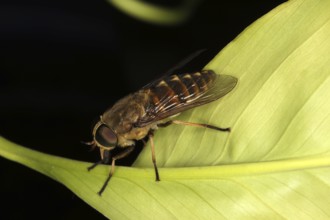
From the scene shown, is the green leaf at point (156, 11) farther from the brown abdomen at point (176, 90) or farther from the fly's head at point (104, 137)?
the fly's head at point (104, 137)

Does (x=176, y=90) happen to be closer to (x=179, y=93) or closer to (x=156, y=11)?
(x=179, y=93)

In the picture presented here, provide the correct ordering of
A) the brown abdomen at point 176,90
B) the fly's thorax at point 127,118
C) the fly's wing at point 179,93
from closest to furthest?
the fly's wing at point 179,93
the brown abdomen at point 176,90
the fly's thorax at point 127,118

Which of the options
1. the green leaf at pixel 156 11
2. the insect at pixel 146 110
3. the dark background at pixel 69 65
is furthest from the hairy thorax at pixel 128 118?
the green leaf at pixel 156 11

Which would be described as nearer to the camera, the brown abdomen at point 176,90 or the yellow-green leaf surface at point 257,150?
the yellow-green leaf surface at point 257,150

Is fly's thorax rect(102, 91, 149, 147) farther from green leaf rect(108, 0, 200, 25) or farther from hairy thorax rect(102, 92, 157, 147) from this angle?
green leaf rect(108, 0, 200, 25)

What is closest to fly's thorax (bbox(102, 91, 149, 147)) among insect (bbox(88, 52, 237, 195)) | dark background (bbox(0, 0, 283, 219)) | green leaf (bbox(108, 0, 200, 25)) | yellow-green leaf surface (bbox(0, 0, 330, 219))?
insect (bbox(88, 52, 237, 195))

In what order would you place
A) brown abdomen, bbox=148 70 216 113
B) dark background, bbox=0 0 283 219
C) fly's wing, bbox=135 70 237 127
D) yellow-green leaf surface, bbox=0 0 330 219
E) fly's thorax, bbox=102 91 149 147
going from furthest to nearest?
dark background, bbox=0 0 283 219, fly's thorax, bbox=102 91 149 147, brown abdomen, bbox=148 70 216 113, fly's wing, bbox=135 70 237 127, yellow-green leaf surface, bbox=0 0 330 219
